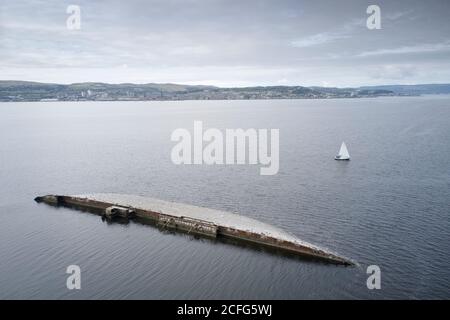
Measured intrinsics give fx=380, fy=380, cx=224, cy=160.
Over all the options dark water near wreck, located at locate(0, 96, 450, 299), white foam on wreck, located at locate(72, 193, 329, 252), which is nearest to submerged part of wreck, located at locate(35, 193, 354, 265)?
white foam on wreck, located at locate(72, 193, 329, 252)

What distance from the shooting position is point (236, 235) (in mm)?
47938

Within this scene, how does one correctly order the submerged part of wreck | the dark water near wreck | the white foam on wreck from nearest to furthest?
the dark water near wreck
the submerged part of wreck
the white foam on wreck

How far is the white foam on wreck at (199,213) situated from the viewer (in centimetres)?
4847

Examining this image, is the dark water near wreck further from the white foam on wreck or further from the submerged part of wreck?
the white foam on wreck

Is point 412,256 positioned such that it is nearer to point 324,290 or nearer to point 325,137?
point 324,290

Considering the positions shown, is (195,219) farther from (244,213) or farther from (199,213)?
(244,213)

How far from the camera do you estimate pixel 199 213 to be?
5594 centimetres

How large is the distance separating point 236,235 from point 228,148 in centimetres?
6782

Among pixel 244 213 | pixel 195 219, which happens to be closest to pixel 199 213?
pixel 195 219

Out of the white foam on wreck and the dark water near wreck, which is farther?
the white foam on wreck

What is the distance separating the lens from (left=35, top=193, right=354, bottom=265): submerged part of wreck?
145ft

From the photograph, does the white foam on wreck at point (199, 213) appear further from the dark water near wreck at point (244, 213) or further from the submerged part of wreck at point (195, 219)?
the dark water near wreck at point (244, 213)

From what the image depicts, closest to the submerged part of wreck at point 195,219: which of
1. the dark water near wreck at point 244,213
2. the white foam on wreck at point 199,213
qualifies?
the white foam on wreck at point 199,213

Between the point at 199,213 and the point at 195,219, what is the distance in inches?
146
